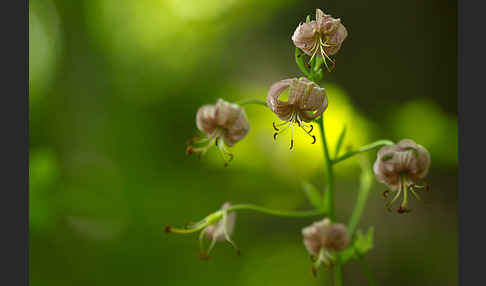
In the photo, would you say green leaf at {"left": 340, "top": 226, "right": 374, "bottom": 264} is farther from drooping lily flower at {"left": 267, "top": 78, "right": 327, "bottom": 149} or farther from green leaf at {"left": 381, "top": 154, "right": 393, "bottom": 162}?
drooping lily flower at {"left": 267, "top": 78, "right": 327, "bottom": 149}

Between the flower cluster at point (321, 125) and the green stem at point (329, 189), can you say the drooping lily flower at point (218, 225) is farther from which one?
the green stem at point (329, 189)

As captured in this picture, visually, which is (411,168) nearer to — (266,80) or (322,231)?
(322,231)

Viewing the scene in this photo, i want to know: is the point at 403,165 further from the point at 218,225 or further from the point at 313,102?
the point at 218,225

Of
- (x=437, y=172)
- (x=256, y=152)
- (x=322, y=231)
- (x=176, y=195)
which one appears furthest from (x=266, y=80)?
(x=322, y=231)

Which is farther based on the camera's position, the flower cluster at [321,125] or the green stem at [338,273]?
the green stem at [338,273]

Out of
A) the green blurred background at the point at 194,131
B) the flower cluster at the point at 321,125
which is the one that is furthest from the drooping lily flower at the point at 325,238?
the green blurred background at the point at 194,131

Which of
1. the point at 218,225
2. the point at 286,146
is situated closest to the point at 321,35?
the point at 218,225

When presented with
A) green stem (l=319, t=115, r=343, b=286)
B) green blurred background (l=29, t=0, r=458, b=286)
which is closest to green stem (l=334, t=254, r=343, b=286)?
green stem (l=319, t=115, r=343, b=286)
